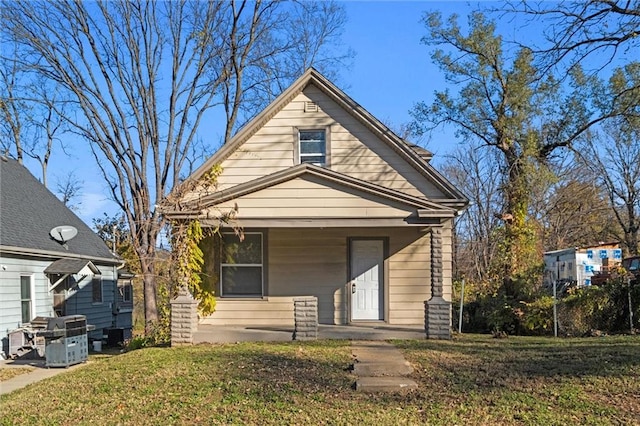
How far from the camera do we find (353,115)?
48.0 ft

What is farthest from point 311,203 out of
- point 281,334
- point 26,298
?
point 26,298

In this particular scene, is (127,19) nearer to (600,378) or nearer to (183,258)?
(183,258)

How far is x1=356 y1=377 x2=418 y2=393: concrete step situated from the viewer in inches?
303

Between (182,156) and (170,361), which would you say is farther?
(182,156)

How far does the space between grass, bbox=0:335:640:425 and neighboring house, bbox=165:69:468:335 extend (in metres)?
3.44

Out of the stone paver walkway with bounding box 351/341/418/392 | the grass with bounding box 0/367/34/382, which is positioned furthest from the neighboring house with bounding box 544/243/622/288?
the grass with bounding box 0/367/34/382

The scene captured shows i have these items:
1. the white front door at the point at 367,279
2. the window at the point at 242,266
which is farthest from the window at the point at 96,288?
the white front door at the point at 367,279

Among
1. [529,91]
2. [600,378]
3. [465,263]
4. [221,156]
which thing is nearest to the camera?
[600,378]

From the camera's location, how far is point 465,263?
33.2 meters

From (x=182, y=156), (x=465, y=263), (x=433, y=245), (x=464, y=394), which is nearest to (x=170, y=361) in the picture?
(x=464, y=394)

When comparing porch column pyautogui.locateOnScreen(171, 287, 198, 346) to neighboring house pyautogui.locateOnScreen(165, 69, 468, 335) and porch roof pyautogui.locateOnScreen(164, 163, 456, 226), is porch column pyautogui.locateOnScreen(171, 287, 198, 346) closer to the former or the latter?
neighboring house pyautogui.locateOnScreen(165, 69, 468, 335)

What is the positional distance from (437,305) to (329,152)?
4626mm

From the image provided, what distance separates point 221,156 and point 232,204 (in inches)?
78.2

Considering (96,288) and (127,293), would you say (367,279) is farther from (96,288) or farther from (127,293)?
(127,293)
